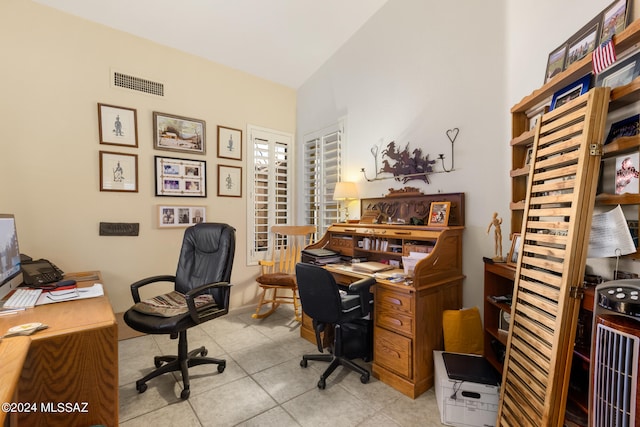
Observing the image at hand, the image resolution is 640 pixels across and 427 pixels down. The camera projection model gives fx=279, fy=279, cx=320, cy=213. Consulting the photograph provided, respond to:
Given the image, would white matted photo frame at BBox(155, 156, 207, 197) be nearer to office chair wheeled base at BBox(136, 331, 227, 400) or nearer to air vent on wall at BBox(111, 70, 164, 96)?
air vent on wall at BBox(111, 70, 164, 96)

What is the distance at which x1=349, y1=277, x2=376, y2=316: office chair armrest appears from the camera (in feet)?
6.57

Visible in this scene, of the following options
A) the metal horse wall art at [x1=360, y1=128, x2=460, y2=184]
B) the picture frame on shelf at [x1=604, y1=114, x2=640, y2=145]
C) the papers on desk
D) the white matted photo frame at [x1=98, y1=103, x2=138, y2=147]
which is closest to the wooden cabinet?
the metal horse wall art at [x1=360, y1=128, x2=460, y2=184]

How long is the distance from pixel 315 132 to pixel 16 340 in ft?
11.4

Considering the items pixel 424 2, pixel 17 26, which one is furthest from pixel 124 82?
pixel 424 2

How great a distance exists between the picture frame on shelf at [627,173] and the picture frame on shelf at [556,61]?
2.22 feet

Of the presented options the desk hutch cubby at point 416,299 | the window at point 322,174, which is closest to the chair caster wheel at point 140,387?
the desk hutch cubby at point 416,299

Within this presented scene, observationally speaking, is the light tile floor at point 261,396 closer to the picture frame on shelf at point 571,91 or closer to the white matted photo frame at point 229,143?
the picture frame on shelf at point 571,91

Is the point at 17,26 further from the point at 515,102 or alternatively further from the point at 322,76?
the point at 515,102

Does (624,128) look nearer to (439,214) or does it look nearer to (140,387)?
(439,214)

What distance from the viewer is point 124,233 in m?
3.02

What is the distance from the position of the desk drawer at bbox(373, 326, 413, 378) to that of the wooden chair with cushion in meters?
1.39

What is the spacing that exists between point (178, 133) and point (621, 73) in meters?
3.70

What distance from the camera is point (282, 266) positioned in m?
3.88

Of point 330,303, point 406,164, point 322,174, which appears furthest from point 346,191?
point 330,303
